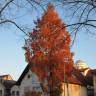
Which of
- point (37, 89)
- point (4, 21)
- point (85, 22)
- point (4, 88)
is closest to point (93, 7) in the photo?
point (85, 22)

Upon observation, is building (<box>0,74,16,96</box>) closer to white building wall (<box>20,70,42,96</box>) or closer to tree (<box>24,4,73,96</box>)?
white building wall (<box>20,70,42,96</box>)

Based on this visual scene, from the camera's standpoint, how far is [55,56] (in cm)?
4962

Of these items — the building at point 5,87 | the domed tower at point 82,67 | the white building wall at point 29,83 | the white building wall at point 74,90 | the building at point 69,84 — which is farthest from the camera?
the building at point 5,87

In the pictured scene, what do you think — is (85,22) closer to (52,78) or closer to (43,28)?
(43,28)

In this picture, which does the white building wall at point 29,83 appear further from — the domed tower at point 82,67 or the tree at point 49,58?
the tree at point 49,58

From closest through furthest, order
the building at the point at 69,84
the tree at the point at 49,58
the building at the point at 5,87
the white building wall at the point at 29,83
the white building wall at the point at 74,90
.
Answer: the tree at the point at 49,58
the white building wall at the point at 74,90
the building at the point at 69,84
the white building wall at the point at 29,83
the building at the point at 5,87

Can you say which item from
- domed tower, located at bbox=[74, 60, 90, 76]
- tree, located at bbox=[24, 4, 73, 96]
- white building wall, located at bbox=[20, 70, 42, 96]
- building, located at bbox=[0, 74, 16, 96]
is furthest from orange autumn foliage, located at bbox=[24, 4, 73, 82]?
building, located at bbox=[0, 74, 16, 96]

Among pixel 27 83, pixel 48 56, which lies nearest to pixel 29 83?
pixel 27 83

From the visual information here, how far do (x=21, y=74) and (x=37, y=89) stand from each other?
193 inches

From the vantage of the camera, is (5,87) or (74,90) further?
(5,87)

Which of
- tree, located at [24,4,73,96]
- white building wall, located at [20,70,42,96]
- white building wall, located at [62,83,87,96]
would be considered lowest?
white building wall, located at [62,83,87,96]

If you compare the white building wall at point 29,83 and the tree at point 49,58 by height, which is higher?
the tree at point 49,58

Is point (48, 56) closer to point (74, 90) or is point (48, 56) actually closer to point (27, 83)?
point (74, 90)

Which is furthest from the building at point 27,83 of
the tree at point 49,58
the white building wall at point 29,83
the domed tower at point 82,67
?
the tree at point 49,58
